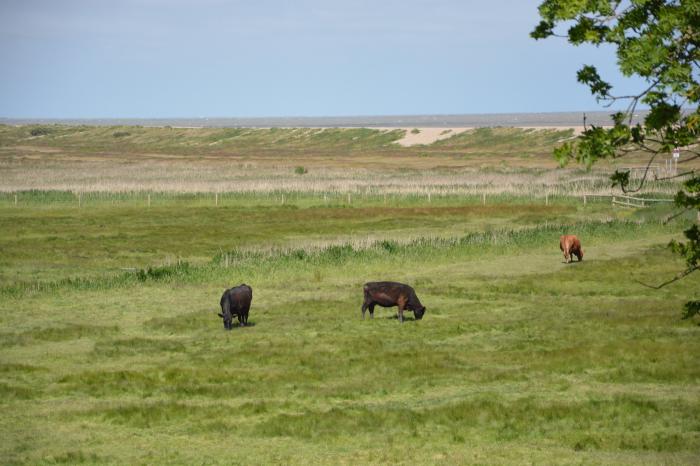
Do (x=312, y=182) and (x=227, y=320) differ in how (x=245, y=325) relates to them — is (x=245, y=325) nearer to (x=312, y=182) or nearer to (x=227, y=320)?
(x=227, y=320)

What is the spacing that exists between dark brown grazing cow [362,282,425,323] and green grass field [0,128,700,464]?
507mm

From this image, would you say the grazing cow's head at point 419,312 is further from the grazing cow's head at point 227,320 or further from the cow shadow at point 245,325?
the grazing cow's head at point 227,320

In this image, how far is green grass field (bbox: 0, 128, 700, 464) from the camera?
1878cm

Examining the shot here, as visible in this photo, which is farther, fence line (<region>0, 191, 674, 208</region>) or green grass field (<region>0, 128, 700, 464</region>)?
fence line (<region>0, 191, 674, 208</region>)

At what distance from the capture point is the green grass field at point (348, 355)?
18.8 meters

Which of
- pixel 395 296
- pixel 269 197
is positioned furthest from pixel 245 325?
pixel 269 197

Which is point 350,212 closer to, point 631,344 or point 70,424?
point 631,344

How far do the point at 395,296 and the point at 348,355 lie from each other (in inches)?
216

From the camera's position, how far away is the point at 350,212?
70875 millimetres

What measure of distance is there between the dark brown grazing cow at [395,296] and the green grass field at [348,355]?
20.0 inches

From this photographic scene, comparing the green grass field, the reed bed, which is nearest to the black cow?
the green grass field

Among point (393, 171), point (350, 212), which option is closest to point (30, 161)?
point (393, 171)

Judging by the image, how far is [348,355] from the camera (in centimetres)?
2634

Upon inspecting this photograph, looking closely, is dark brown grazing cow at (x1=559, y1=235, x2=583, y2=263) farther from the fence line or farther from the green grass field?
the fence line
